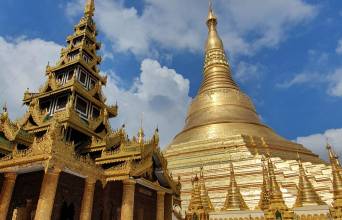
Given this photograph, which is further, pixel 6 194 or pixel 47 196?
pixel 6 194

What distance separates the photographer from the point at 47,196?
1152 centimetres

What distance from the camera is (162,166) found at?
16562 mm

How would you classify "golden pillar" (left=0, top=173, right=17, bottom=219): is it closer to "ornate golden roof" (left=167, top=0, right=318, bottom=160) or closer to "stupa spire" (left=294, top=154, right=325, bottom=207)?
"stupa spire" (left=294, top=154, right=325, bottom=207)

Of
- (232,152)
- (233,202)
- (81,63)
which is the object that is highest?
(81,63)

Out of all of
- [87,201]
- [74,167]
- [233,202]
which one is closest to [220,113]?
[233,202]

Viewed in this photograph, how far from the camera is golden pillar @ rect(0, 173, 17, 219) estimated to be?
12.6m

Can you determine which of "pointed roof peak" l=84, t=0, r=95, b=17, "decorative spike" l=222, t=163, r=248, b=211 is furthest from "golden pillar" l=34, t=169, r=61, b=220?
"pointed roof peak" l=84, t=0, r=95, b=17

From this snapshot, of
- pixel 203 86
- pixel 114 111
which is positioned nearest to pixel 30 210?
pixel 114 111

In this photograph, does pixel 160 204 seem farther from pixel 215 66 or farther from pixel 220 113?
pixel 215 66

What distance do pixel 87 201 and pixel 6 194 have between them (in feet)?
11.0

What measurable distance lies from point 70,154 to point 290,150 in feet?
85.9

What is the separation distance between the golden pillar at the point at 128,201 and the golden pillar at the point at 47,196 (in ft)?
10.2

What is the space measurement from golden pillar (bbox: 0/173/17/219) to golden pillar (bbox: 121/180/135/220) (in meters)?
4.78

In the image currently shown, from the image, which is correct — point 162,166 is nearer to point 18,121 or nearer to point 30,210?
point 30,210
